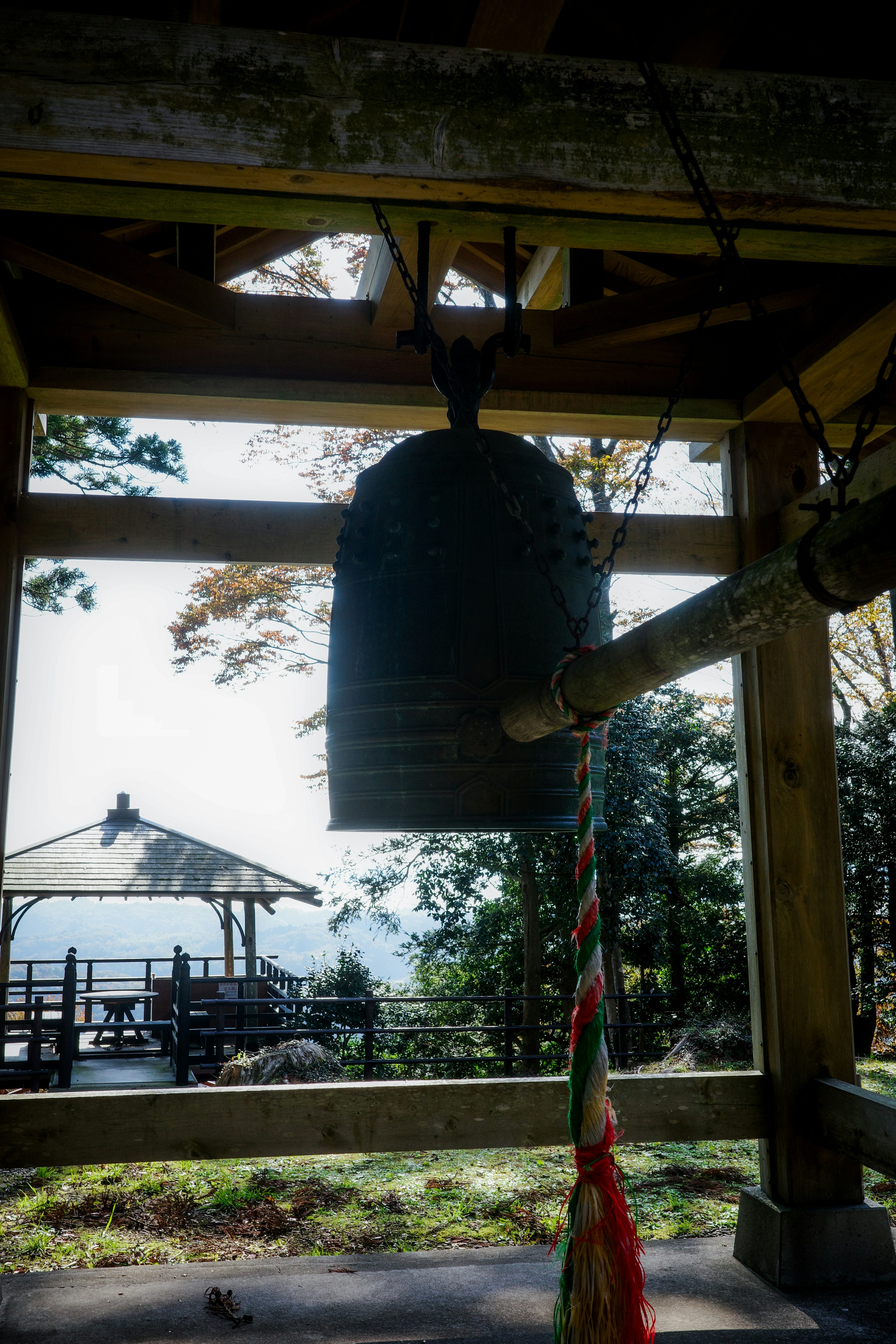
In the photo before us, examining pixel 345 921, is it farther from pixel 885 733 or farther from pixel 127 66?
pixel 127 66

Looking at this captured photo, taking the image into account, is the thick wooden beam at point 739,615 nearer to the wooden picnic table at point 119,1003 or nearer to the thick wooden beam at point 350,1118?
the thick wooden beam at point 350,1118

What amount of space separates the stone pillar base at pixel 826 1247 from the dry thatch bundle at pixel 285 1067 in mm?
4571

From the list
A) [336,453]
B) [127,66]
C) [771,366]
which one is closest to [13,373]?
[127,66]

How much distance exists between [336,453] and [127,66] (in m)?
8.67

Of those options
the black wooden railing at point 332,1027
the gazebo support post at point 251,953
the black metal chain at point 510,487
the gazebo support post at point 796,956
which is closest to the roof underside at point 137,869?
the gazebo support post at point 251,953

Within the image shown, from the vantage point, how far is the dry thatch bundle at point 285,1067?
24.8ft

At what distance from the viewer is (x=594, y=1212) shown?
1412mm

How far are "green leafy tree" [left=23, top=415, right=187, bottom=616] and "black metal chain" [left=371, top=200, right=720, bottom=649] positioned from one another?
5.88m

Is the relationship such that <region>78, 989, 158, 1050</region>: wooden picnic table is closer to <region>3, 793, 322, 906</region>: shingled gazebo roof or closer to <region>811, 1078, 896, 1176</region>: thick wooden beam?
<region>3, 793, 322, 906</region>: shingled gazebo roof

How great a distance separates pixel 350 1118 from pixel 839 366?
113 inches

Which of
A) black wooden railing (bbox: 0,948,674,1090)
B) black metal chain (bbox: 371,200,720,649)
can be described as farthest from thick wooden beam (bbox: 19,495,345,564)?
black wooden railing (bbox: 0,948,674,1090)

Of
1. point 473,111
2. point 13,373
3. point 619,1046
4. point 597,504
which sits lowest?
point 619,1046

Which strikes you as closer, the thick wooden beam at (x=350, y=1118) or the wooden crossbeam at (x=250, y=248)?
the thick wooden beam at (x=350, y=1118)

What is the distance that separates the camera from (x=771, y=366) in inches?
143
